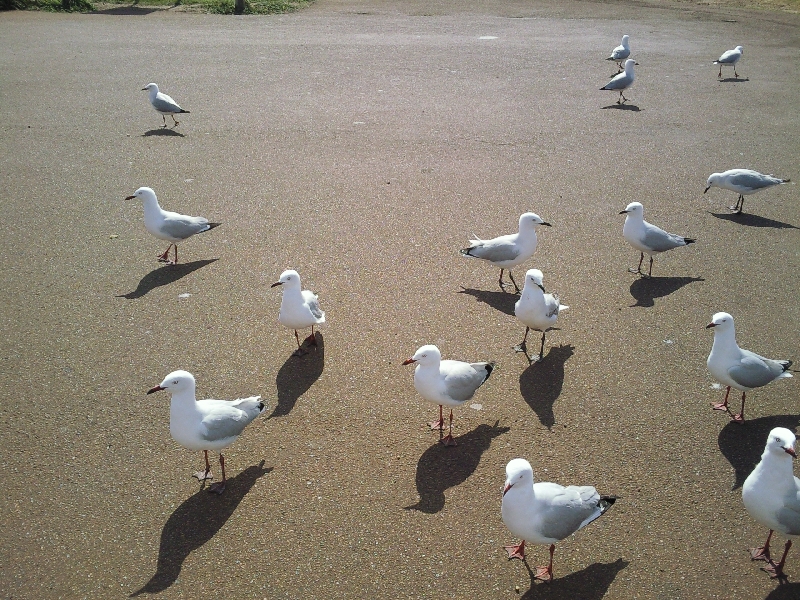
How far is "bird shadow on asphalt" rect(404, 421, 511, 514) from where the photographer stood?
5551mm

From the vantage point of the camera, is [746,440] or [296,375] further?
[296,375]

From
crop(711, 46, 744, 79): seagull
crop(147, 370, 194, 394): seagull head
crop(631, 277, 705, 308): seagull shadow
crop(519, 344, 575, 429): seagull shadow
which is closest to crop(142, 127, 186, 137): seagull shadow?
crop(147, 370, 194, 394): seagull head

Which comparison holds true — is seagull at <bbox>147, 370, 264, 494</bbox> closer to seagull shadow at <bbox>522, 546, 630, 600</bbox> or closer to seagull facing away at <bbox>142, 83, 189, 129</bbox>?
seagull shadow at <bbox>522, 546, 630, 600</bbox>

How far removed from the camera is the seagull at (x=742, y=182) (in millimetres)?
10219

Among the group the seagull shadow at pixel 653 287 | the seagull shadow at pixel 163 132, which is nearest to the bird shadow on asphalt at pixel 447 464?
the seagull shadow at pixel 653 287

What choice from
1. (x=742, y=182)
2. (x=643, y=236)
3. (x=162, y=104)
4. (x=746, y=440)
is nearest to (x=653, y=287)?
(x=643, y=236)

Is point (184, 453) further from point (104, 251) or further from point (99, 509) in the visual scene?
point (104, 251)

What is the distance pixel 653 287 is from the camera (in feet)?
27.8

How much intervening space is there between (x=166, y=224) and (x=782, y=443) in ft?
23.6

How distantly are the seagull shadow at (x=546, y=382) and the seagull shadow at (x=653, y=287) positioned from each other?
4.59ft

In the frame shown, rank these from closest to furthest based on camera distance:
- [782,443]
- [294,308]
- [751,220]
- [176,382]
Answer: [782,443] < [176,382] < [294,308] < [751,220]

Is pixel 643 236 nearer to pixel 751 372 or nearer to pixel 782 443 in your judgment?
pixel 751 372

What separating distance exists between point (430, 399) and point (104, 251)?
5352mm

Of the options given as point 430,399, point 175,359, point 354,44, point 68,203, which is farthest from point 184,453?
point 354,44
